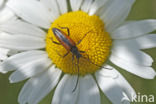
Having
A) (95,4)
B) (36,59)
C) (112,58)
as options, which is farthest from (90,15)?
(36,59)

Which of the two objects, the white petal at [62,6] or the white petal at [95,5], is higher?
the white petal at [62,6]

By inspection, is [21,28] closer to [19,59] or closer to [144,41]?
[19,59]

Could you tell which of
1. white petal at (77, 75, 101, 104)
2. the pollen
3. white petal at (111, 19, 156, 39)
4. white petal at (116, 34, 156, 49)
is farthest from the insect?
white petal at (116, 34, 156, 49)

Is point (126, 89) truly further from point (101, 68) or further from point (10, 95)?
point (10, 95)

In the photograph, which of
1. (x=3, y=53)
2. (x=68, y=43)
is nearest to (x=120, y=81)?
(x=68, y=43)

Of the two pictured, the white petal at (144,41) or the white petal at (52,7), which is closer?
the white petal at (144,41)

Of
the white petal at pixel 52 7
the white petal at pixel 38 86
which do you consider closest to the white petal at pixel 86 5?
the white petal at pixel 52 7

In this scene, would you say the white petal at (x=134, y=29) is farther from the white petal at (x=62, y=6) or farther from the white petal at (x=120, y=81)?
the white petal at (x=62, y=6)

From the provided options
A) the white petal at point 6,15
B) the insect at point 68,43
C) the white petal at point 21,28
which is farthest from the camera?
the white petal at point 6,15
